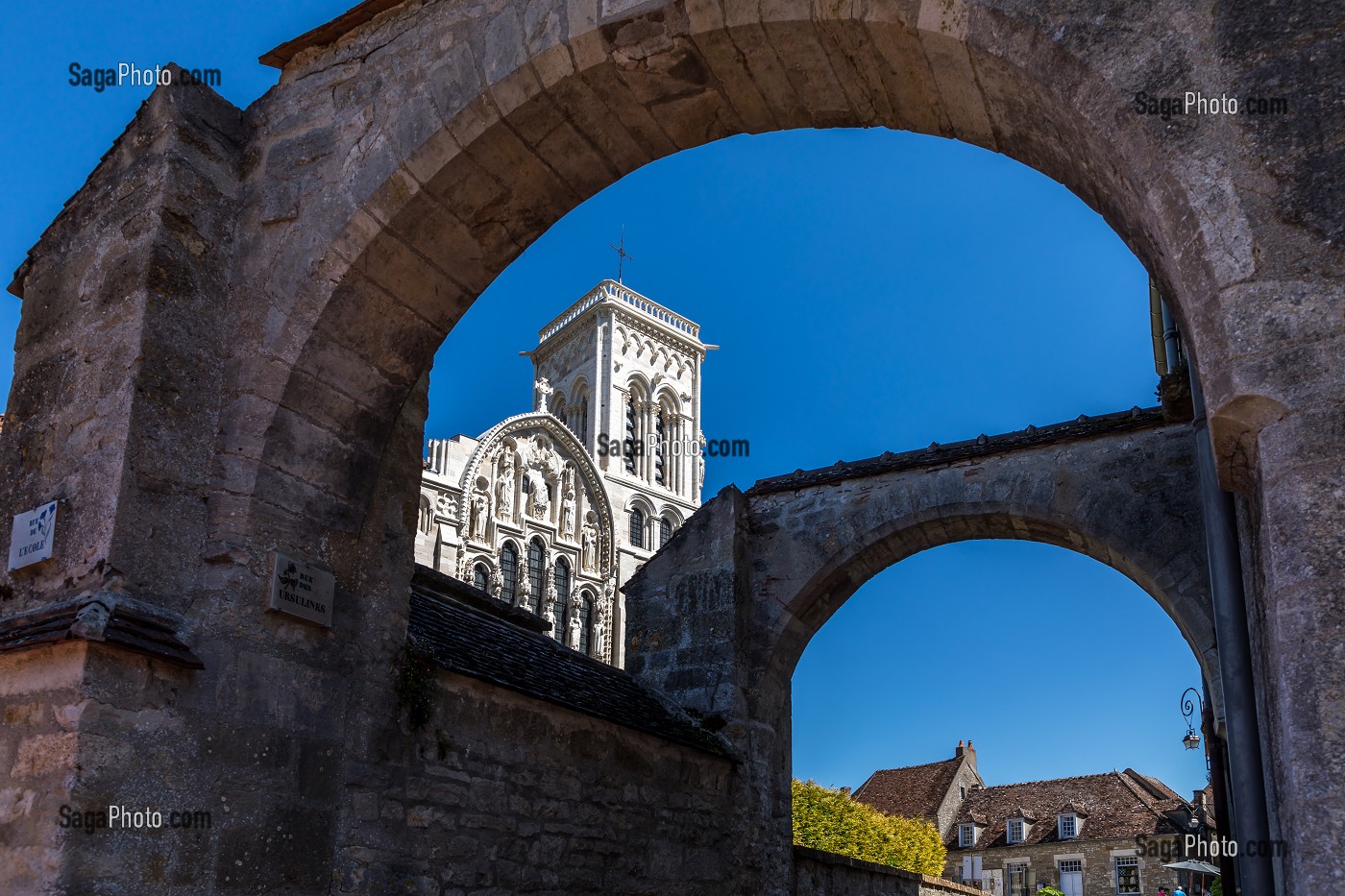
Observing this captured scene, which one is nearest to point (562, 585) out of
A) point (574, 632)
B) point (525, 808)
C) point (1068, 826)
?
point (574, 632)

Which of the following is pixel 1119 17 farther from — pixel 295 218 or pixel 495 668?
pixel 495 668

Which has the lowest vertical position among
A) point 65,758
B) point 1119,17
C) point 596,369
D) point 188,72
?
point 65,758

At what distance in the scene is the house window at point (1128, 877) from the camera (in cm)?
3095

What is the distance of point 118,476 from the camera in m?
3.99

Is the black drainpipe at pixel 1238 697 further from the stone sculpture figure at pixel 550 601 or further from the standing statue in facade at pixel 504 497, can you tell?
the stone sculpture figure at pixel 550 601

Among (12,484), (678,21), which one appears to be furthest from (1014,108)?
(12,484)

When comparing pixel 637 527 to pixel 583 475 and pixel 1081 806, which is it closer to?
pixel 583 475

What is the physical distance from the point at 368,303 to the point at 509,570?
105 ft

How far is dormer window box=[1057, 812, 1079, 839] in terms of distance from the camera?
33.0 meters

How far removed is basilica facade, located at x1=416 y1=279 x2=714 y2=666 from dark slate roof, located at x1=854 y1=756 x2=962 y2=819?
1016cm

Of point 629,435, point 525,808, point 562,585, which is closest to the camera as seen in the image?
point 525,808

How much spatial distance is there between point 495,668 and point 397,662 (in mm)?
1225

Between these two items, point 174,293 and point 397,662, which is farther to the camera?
point 397,662

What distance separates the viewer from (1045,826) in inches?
1339
